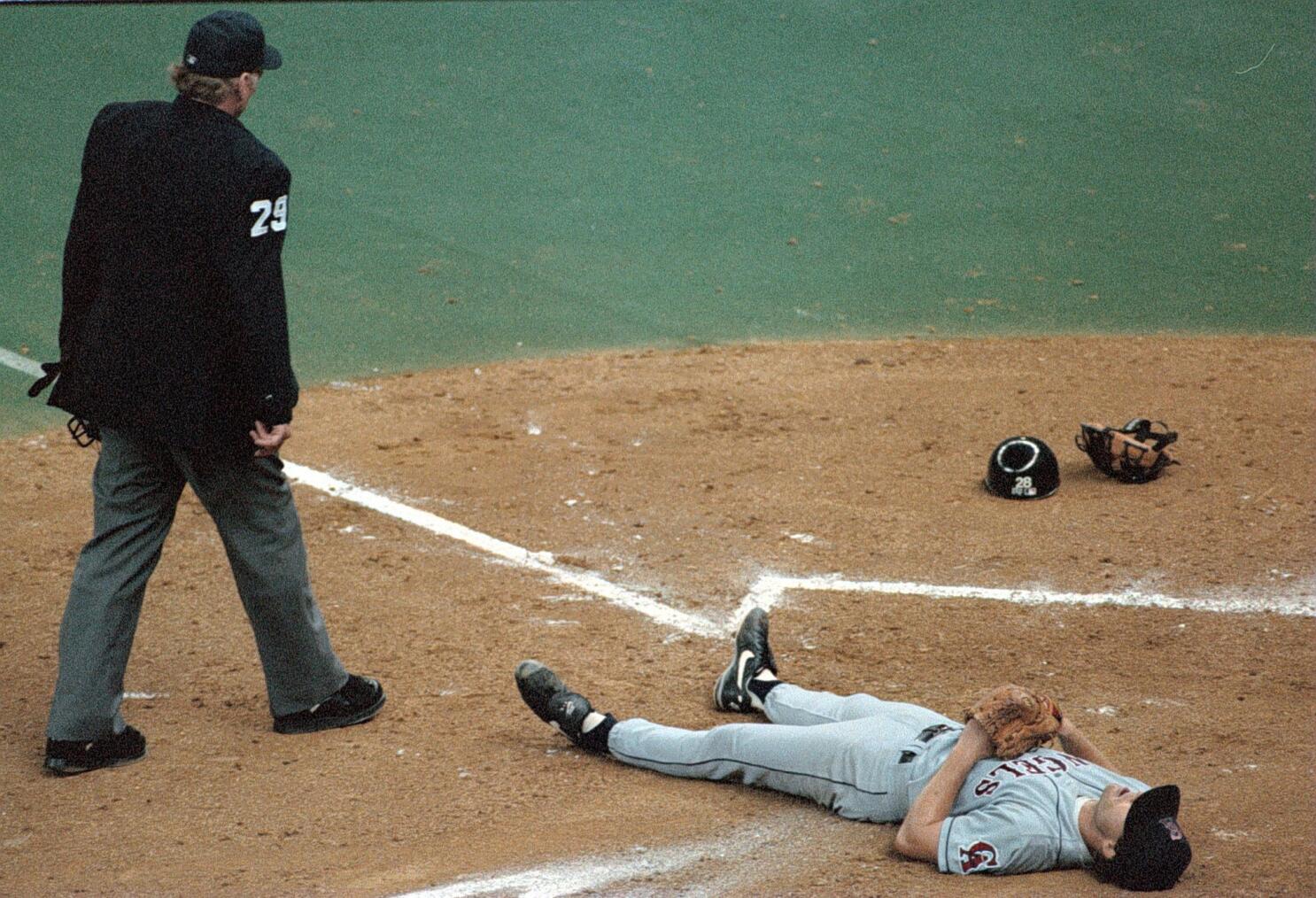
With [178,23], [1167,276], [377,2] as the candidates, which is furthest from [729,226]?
[178,23]

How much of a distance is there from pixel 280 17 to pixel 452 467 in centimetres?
716

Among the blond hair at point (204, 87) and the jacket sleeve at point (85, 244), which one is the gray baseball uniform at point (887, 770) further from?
the blond hair at point (204, 87)

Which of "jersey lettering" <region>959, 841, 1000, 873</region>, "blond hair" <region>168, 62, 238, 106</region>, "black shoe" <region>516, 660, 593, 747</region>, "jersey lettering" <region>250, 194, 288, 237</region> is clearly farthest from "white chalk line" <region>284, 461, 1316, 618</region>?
"blond hair" <region>168, 62, 238, 106</region>

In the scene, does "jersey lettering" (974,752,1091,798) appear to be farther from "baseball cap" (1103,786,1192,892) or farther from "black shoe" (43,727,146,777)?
"black shoe" (43,727,146,777)

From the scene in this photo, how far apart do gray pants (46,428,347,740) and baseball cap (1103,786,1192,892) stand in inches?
105

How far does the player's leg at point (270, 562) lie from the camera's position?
458cm

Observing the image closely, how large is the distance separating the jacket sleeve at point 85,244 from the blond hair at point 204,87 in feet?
0.83

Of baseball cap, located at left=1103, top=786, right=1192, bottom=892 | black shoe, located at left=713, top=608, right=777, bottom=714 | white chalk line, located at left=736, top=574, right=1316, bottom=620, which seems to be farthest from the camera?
white chalk line, located at left=736, top=574, right=1316, bottom=620

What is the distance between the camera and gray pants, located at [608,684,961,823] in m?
4.32

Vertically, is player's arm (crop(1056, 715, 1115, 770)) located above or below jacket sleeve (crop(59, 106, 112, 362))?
below

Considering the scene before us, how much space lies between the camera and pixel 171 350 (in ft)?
14.6

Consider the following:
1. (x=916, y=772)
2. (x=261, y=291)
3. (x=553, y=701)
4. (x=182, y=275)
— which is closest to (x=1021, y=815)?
(x=916, y=772)

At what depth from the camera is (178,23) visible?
12.4 meters

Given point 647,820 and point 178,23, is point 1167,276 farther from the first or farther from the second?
point 178,23
